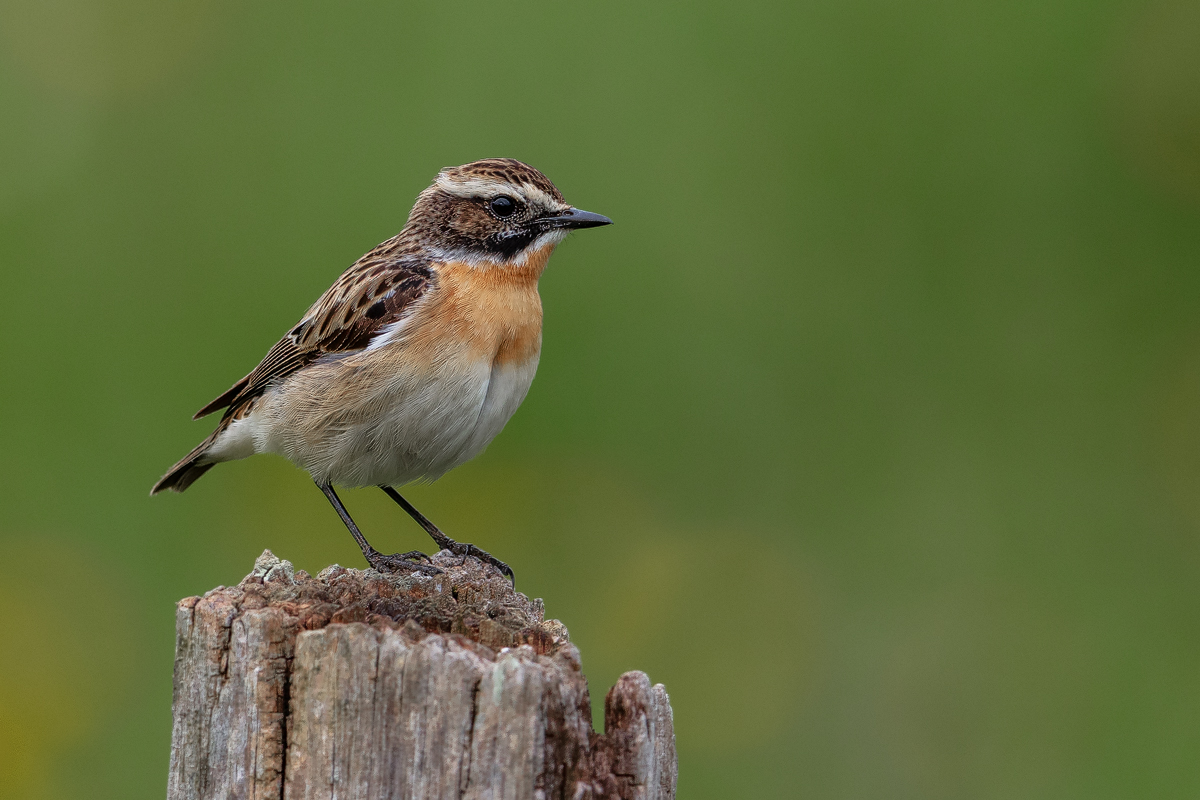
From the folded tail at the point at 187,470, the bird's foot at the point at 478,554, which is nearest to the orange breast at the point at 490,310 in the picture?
the bird's foot at the point at 478,554

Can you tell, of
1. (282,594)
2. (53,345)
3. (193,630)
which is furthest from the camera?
(53,345)

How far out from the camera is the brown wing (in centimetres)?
592

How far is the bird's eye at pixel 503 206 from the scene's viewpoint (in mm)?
6176

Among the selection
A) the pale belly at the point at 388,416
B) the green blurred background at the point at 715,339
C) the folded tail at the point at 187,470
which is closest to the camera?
the pale belly at the point at 388,416

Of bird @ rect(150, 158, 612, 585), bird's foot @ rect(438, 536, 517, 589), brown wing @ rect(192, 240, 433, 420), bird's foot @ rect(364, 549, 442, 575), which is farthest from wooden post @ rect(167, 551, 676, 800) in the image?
brown wing @ rect(192, 240, 433, 420)

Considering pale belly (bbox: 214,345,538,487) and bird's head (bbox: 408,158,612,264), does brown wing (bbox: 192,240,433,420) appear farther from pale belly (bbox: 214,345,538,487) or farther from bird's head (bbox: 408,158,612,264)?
bird's head (bbox: 408,158,612,264)

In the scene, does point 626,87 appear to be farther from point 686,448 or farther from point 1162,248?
point 1162,248

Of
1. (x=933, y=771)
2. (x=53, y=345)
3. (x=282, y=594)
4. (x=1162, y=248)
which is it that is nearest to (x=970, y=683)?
(x=933, y=771)

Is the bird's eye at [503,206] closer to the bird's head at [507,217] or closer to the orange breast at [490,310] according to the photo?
the bird's head at [507,217]

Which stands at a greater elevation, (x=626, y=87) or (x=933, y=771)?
(x=626, y=87)

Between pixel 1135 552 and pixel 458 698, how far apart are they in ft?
20.9

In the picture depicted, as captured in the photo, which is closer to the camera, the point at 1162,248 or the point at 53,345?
the point at 53,345

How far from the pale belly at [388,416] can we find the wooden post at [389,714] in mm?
2024

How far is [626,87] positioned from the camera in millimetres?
9125
